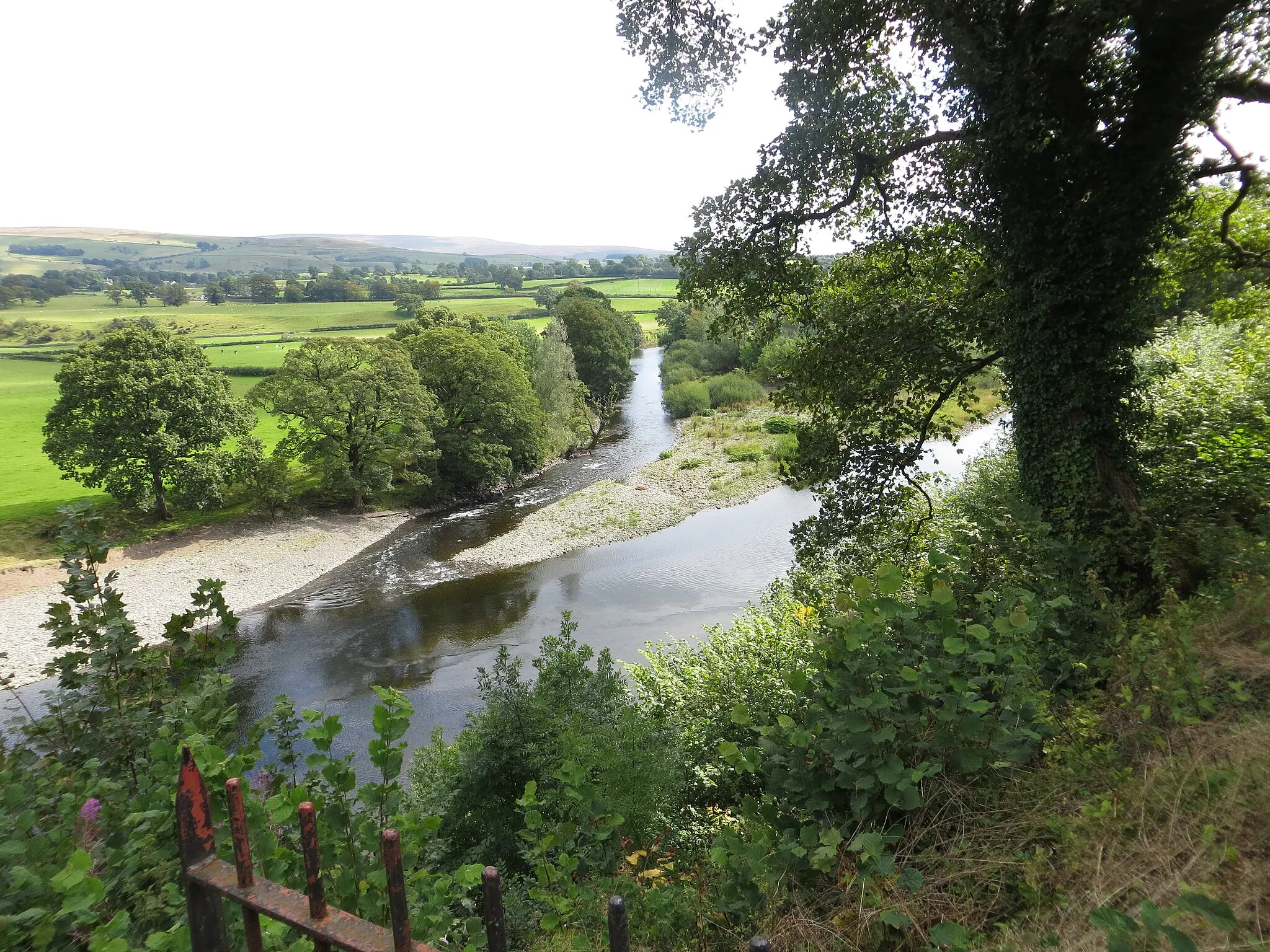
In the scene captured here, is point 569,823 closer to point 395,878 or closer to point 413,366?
point 395,878

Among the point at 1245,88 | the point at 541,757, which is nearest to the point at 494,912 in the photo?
the point at 541,757

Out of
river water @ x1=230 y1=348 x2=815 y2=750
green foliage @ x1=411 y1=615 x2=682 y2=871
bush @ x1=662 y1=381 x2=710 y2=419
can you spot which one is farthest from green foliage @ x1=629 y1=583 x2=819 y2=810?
bush @ x1=662 y1=381 x2=710 y2=419

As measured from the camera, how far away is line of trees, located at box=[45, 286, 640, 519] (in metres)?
24.5

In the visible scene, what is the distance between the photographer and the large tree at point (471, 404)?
104ft

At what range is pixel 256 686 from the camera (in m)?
16.8

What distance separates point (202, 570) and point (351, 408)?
8.67 metres

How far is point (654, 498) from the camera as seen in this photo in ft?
101

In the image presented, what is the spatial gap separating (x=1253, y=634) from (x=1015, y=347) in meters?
4.20

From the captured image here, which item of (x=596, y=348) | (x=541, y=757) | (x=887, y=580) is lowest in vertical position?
(x=541, y=757)

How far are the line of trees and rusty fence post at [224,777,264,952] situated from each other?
2860 centimetres

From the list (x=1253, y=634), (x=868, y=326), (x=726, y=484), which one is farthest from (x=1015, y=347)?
(x=726, y=484)

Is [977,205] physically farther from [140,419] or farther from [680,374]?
[680,374]

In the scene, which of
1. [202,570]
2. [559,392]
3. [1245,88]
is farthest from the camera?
[559,392]

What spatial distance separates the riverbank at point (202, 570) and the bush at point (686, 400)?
2488cm
